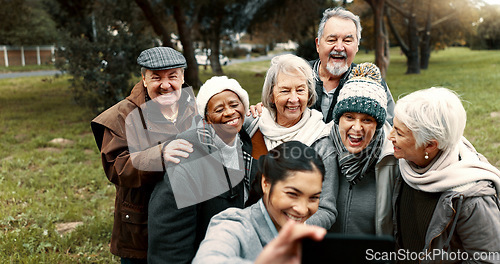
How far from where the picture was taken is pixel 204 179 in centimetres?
227

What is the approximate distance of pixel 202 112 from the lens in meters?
2.50

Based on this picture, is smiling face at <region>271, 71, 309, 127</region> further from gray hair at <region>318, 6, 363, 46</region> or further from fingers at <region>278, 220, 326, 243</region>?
fingers at <region>278, 220, 326, 243</region>

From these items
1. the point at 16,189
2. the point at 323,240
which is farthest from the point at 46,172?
the point at 323,240

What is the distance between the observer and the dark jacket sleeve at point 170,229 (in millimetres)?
2137

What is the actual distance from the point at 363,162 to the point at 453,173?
50 centimetres

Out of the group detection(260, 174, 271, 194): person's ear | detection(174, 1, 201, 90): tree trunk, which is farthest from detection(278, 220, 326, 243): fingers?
detection(174, 1, 201, 90): tree trunk

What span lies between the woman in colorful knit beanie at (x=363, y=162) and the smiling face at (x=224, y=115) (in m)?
0.64

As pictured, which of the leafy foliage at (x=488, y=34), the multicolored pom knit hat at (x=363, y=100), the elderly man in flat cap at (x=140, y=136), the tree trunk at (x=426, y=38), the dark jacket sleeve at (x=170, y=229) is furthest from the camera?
the leafy foliage at (x=488, y=34)

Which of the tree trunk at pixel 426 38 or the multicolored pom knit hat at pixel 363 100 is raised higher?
the tree trunk at pixel 426 38

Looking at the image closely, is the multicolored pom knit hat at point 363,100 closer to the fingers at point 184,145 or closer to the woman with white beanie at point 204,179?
the woman with white beanie at point 204,179

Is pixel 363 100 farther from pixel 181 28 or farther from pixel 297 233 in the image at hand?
pixel 181 28

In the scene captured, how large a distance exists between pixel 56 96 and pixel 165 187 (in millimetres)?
15549

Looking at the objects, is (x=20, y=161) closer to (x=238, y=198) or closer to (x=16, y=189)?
(x=16, y=189)

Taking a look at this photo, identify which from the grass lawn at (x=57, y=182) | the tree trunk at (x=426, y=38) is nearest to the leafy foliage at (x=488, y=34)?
the tree trunk at (x=426, y=38)
